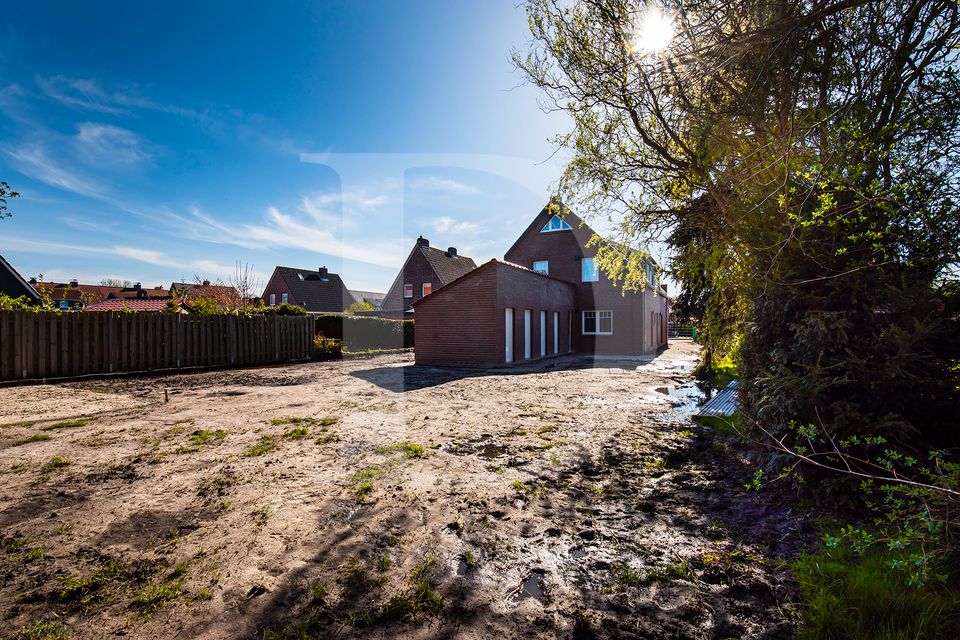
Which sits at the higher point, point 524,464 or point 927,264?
point 927,264

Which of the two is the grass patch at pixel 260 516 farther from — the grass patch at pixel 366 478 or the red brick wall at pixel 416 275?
the red brick wall at pixel 416 275

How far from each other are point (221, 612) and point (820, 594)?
3362 mm

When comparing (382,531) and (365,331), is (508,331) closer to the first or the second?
(365,331)

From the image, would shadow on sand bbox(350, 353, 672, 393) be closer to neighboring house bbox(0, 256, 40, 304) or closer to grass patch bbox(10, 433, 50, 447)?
grass patch bbox(10, 433, 50, 447)

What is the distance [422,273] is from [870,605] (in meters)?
30.9

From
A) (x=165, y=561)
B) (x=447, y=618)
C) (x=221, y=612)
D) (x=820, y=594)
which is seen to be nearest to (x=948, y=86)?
(x=820, y=594)

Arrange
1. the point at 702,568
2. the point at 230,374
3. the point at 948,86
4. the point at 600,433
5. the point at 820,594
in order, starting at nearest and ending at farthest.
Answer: the point at 820,594 → the point at 702,568 → the point at 948,86 → the point at 600,433 → the point at 230,374

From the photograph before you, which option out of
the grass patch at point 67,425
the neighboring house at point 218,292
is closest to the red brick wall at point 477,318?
the grass patch at point 67,425

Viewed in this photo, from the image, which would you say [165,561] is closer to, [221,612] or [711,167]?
[221,612]

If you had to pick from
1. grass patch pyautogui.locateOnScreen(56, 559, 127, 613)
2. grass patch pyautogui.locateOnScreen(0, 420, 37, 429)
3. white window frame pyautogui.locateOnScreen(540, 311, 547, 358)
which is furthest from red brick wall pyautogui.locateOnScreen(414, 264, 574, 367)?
grass patch pyautogui.locateOnScreen(56, 559, 127, 613)

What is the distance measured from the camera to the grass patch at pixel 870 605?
200 cm

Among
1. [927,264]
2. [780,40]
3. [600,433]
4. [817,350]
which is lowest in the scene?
[600,433]

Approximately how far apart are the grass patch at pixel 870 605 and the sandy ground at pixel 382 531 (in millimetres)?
154

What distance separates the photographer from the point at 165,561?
8.91 ft
